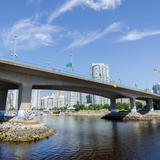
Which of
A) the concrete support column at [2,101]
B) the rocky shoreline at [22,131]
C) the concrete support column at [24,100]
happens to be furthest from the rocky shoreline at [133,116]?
the rocky shoreline at [22,131]

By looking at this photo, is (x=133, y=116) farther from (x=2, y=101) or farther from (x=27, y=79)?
(x=27, y=79)

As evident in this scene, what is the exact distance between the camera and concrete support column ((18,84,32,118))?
55.0 metres

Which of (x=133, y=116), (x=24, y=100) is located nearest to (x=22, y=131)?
(x=24, y=100)

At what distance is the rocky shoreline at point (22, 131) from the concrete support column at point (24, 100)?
3213 mm

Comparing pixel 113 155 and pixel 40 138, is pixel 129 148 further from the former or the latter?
pixel 40 138

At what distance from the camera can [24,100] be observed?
56406 millimetres

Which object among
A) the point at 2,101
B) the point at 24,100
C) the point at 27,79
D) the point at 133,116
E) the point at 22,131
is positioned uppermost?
the point at 27,79

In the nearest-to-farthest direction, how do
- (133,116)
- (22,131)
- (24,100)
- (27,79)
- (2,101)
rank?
(22,131) < (24,100) < (27,79) < (2,101) < (133,116)

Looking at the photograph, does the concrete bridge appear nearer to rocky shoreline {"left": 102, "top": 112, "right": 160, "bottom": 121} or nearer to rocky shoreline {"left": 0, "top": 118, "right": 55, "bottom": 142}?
rocky shoreline {"left": 0, "top": 118, "right": 55, "bottom": 142}

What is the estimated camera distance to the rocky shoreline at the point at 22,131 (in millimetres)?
44941

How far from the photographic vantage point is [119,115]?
113562mm

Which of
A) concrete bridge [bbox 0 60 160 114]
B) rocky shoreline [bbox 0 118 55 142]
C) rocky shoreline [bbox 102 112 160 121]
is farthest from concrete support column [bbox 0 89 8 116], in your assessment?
rocky shoreline [bbox 102 112 160 121]

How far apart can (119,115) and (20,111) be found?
220 ft

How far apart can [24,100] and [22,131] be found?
1133 centimetres
